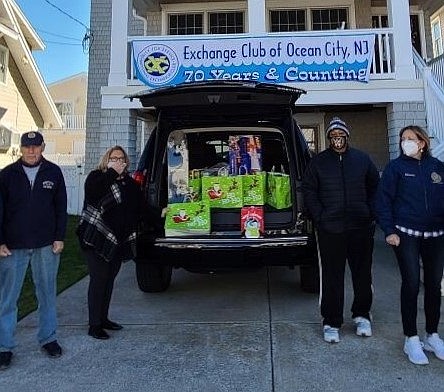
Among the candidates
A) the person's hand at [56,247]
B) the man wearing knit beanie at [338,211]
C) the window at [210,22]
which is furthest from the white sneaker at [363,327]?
the window at [210,22]

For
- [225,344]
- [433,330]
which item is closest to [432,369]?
[433,330]

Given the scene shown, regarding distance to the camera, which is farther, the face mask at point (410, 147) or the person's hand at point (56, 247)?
the person's hand at point (56, 247)

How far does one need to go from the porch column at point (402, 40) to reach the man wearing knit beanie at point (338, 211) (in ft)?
17.5

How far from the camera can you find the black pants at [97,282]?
13.6 feet

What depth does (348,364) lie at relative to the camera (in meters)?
3.56

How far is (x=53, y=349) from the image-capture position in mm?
3803

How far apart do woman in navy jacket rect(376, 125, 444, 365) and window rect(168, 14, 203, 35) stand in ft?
29.6

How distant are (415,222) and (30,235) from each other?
2971 mm

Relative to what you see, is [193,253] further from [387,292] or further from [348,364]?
[387,292]

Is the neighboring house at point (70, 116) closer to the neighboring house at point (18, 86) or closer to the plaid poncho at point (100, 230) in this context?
the neighboring house at point (18, 86)

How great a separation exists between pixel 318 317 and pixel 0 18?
15.4 metres

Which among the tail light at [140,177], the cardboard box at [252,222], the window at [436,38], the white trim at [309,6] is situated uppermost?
the white trim at [309,6]

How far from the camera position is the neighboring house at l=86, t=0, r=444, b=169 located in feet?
27.9

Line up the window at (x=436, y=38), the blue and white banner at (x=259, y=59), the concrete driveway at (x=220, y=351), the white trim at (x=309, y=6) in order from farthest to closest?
the window at (x=436, y=38), the white trim at (x=309, y=6), the blue and white banner at (x=259, y=59), the concrete driveway at (x=220, y=351)
